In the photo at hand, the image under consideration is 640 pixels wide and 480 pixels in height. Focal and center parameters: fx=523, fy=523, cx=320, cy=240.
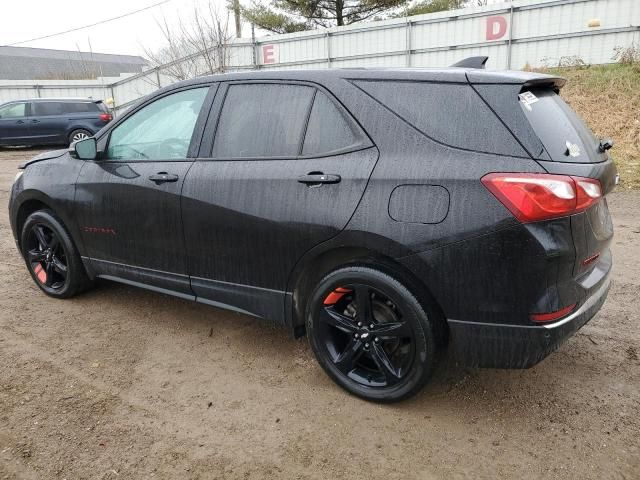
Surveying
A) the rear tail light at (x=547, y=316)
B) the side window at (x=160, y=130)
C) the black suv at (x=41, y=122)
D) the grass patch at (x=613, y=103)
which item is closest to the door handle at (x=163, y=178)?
the side window at (x=160, y=130)

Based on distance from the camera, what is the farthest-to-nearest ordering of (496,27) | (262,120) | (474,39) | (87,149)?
(474,39), (496,27), (87,149), (262,120)

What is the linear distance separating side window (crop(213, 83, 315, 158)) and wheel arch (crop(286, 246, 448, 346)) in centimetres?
61

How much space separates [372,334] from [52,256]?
9.51 ft

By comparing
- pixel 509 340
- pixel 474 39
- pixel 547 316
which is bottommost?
pixel 509 340

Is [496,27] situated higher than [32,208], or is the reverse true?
[496,27]

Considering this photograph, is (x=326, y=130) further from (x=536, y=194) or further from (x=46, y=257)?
(x=46, y=257)

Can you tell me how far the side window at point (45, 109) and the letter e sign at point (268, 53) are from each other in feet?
23.8

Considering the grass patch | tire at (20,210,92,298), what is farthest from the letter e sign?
tire at (20,210,92,298)

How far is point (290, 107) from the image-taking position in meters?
2.94

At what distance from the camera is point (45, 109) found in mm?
16438

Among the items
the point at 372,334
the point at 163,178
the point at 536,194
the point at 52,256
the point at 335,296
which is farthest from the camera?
the point at 52,256

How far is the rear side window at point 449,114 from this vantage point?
234cm

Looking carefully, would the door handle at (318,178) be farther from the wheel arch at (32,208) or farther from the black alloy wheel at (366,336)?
the wheel arch at (32,208)

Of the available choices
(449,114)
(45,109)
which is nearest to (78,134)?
(45,109)
